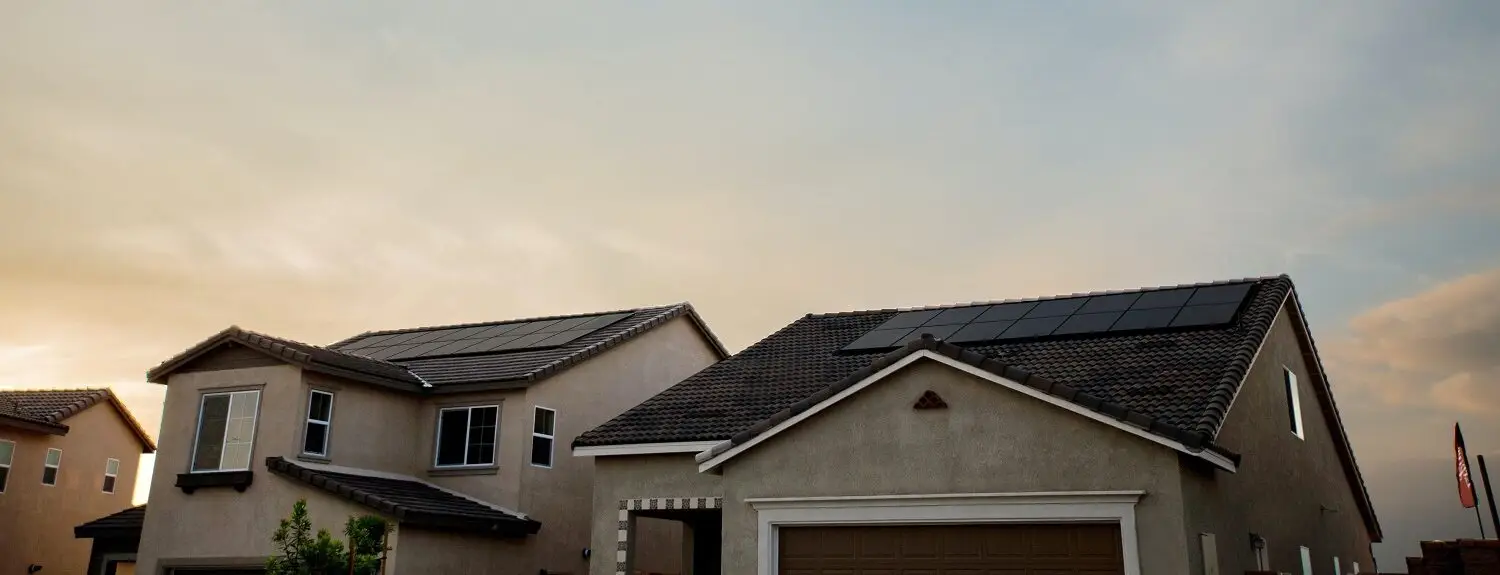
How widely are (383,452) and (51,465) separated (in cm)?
1293

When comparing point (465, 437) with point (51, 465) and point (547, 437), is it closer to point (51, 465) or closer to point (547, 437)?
point (547, 437)

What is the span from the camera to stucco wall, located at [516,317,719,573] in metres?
22.3

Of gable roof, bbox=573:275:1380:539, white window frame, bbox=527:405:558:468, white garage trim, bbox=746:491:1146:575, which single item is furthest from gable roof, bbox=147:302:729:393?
white garage trim, bbox=746:491:1146:575

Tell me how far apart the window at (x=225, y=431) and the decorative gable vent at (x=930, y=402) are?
13280mm

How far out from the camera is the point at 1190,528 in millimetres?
12828

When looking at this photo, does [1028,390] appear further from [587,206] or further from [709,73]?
[587,206]

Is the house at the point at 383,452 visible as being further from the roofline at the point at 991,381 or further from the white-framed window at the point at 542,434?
the roofline at the point at 991,381

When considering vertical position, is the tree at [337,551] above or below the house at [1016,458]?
below

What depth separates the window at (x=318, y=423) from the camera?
69.5 ft

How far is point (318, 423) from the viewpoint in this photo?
21484 mm

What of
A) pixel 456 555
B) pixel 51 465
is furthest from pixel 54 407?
pixel 456 555

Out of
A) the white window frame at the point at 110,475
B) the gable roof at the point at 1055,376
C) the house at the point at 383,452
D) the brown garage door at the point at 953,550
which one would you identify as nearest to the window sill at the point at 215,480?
the house at the point at 383,452

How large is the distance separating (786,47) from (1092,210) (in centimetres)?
631

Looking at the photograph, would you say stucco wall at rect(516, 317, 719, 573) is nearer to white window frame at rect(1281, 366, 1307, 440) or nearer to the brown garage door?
the brown garage door
